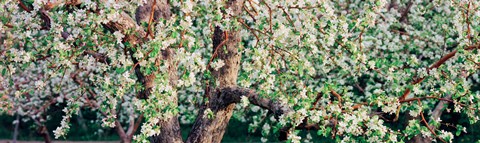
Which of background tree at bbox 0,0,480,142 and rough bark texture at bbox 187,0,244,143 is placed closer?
background tree at bbox 0,0,480,142

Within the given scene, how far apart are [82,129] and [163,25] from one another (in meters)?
20.1

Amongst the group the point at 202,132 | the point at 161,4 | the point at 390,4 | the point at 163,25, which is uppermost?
the point at 390,4

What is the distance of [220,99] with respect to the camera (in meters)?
9.83

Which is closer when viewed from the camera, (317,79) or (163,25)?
(163,25)

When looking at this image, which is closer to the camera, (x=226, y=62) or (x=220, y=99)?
(x=220, y=99)

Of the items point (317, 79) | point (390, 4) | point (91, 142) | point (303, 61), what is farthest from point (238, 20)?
point (91, 142)

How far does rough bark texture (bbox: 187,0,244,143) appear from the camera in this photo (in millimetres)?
9781

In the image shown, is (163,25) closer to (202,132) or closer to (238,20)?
(238,20)

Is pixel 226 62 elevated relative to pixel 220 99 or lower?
elevated

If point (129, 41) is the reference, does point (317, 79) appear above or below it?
above

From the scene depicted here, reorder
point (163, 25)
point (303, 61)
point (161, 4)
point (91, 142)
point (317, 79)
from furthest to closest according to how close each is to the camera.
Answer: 1. point (91, 142)
2. point (317, 79)
3. point (161, 4)
4. point (303, 61)
5. point (163, 25)

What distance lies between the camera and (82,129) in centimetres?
2708

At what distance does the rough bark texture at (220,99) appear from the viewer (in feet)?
32.1

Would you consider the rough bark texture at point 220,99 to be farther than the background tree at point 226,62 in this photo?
Yes
